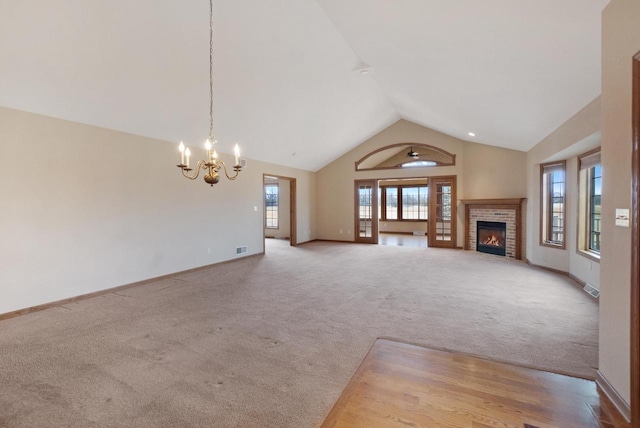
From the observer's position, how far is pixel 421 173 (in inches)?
341

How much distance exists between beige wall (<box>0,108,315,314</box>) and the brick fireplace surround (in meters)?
6.62

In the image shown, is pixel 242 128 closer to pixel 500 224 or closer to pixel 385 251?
pixel 385 251

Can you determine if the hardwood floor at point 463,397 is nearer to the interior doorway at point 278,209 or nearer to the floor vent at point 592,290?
the floor vent at point 592,290

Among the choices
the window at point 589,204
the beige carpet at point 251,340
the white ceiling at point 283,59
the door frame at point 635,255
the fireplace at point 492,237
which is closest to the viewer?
the door frame at point 635,255

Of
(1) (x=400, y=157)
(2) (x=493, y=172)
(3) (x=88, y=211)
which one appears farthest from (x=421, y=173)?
(3) (x=88, y=211)

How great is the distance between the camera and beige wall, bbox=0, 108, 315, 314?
3480 mm

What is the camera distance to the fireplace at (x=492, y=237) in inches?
283

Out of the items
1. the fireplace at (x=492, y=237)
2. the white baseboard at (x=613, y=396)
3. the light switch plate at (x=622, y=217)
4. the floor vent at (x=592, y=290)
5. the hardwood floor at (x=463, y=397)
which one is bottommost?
the hardwood floor at (x=463, y=397)

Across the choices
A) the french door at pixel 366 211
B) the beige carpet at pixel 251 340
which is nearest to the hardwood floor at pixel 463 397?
the beige carpet at pixel 251 340

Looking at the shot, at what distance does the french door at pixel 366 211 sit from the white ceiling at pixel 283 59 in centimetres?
396

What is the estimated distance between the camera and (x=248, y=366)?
235 centimetres

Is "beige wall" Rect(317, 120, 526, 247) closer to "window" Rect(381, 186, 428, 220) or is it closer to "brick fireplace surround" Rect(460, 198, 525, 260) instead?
"brick fireplace surround" Rect(460, 198, 525, 260)

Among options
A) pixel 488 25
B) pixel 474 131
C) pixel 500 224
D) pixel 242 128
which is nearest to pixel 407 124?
pixel 474 131

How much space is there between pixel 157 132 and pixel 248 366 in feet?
13.9
